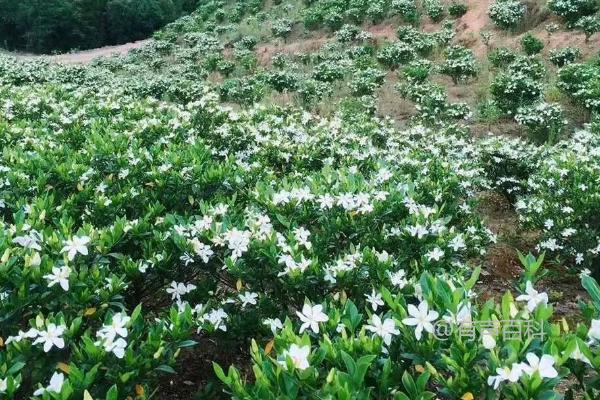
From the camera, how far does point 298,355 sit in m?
1.52

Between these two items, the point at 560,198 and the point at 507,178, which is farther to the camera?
the point at 507,178

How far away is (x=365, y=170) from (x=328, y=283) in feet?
7.33

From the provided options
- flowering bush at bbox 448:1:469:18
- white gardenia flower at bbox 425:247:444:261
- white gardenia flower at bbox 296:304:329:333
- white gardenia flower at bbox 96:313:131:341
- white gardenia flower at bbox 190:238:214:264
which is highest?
white gardenia flower at bbox 96:313:131:341

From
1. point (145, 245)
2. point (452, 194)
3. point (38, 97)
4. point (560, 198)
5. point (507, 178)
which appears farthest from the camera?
point (38, 97)

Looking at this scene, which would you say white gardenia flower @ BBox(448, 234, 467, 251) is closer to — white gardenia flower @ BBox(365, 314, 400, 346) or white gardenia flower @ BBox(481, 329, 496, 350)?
white gardenia flower @ BBox(365, 314, 400, 346)

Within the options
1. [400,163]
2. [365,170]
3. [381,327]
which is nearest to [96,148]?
[365,170]

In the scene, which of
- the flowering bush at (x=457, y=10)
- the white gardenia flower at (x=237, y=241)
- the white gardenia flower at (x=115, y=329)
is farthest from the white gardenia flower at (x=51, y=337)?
the flowering bush at (x=457, y=10)

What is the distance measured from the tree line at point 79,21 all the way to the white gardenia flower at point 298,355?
122 ft

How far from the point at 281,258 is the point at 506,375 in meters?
1.27

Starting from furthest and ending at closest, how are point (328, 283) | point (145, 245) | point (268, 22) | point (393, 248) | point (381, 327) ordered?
point (268, 22) → point (393, 248) → point (145, 245) → point (328, 283) → point (381, 327)

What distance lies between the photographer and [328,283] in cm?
244

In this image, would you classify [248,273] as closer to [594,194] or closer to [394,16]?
[594,194]

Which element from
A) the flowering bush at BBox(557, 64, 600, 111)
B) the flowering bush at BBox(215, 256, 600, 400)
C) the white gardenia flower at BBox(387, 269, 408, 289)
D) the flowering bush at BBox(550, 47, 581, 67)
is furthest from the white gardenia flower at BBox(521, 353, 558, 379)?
the flowering bush at BBox(550, 47, 581, 67)

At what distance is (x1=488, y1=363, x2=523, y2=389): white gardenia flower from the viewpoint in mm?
1291
